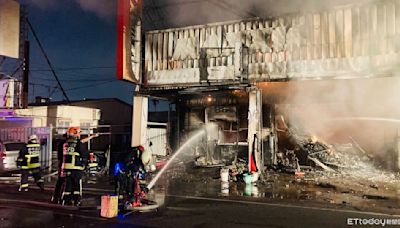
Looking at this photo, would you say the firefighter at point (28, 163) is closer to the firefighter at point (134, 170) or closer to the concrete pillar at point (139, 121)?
the firefighter at point (134, 170)

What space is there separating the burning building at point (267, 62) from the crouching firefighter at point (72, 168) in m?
5.53

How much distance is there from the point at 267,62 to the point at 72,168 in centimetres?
748

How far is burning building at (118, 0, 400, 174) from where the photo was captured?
1070cm

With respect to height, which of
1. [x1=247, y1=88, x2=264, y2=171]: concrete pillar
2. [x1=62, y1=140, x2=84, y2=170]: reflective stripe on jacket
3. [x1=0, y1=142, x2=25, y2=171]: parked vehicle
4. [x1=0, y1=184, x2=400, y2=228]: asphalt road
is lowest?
[x1=0, y1=184, x2=400, y2=228]: asphalt road

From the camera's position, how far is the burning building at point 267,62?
1070 cm

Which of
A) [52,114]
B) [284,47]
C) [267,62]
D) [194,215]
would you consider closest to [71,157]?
[194,215]

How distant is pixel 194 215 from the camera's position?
632cm

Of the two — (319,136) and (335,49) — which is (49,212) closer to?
(335,49)

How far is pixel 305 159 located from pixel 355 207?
6.60 metres

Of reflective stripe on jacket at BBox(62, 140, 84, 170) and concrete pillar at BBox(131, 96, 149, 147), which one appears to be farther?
concrete pillar at BBox(131, 96, 149, 147)

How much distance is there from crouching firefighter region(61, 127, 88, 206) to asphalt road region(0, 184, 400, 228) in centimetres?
32

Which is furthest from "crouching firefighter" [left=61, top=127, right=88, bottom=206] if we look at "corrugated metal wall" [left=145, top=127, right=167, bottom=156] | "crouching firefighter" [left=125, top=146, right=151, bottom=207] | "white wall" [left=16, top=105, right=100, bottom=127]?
"white wall" [left=16, top=105, right=100, bottom=127]

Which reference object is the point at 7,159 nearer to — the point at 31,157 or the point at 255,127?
the point at 31,157

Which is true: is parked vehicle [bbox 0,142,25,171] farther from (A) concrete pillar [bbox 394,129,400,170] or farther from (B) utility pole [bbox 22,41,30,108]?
(A) concrete pillar [bbox 394,129,400,170]
